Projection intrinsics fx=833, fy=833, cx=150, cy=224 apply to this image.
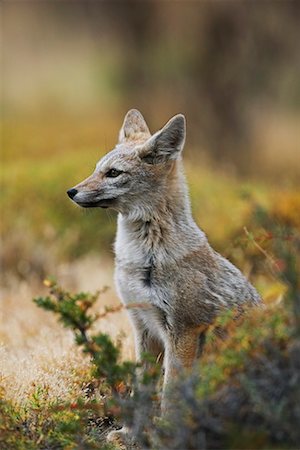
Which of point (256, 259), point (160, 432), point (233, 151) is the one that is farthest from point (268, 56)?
point (160, 432)

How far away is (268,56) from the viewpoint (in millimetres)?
15469

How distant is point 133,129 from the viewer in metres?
5.46

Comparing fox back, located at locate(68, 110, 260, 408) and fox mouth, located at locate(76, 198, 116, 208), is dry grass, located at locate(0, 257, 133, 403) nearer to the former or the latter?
fox back, located at locate(68, 110, 260, 408)

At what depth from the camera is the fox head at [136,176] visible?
15.4ft

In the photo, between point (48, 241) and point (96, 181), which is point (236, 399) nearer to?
point (96, 181)

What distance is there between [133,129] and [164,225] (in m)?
0.96

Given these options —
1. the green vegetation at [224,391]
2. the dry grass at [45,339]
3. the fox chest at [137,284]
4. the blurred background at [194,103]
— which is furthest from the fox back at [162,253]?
the blurred background at [194,103]

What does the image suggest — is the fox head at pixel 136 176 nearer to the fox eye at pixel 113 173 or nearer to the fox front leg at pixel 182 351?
the fox eye at pixel 113 173

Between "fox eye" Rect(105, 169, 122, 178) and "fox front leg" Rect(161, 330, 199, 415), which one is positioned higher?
"fox eye" Rect(105, 169, 122, 178)

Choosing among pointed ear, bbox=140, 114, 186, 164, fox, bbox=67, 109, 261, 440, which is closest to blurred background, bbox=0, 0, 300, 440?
fox, bbox=67, 109, 261, 440

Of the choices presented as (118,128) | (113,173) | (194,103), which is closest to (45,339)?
(113,173)

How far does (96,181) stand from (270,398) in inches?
71.7

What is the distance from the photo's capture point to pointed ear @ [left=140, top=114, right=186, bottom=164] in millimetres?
4746

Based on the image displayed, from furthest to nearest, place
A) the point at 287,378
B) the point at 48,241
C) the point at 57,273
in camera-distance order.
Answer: the point at 48,241 → the point at 57,273 → the point at 287,378
